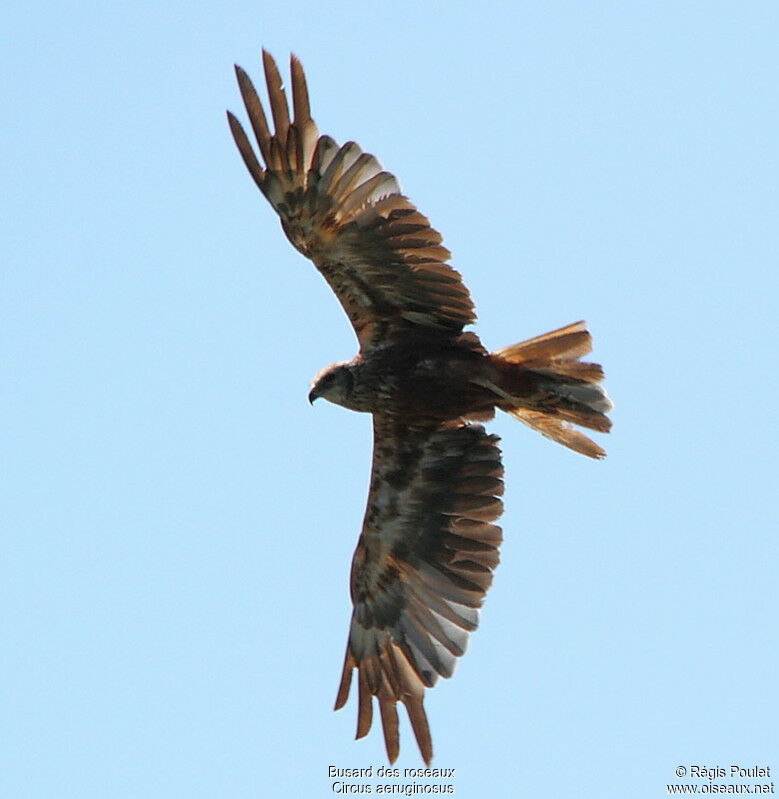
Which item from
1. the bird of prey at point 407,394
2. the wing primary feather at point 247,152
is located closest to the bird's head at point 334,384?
the bird of prey at point 407,394

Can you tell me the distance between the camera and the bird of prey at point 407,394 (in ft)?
30.4

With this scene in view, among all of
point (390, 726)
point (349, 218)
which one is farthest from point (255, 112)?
point (390, 726)

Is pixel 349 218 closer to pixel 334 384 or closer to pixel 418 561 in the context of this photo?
pixel 334 384

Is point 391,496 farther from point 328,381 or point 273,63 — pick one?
point 273,63

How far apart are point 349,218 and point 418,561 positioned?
2.62 m

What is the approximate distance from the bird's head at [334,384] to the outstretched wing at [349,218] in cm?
48

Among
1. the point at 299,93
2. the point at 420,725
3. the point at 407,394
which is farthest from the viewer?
the point at 420,725

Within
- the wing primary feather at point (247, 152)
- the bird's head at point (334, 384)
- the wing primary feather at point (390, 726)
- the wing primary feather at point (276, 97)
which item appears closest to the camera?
the wing primary feather at point (276, 97)

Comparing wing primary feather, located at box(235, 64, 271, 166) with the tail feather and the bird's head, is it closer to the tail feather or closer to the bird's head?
the bird's head

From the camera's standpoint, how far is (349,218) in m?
9.37

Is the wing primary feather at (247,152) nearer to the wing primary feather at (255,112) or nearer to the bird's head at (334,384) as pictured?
the wing primary feather at (255,112)

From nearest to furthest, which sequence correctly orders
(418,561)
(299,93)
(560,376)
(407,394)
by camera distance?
(299,93)
(560,376)
(407,394)
(418,561)

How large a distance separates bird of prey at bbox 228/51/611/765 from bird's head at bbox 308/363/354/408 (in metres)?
0.01

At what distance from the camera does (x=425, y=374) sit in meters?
9.78
